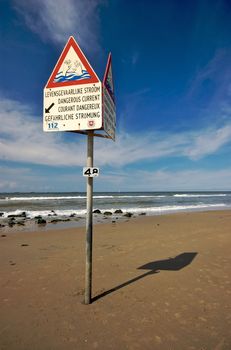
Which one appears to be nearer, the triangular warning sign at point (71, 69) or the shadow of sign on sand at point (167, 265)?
the triangular warning sign at point (71, 69)

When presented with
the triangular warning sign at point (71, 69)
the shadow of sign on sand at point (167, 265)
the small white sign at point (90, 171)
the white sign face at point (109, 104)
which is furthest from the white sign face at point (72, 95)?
the shadow of sign on sand at point (167, 265)

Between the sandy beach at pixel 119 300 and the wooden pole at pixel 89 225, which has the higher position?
the wooden pole at pixel 89 225

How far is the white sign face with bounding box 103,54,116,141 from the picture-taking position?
424 cm

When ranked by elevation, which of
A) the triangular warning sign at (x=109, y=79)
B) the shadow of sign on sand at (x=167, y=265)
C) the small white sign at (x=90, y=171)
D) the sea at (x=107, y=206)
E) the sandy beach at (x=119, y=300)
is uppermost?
the triangular warning sign at (x=109, y=79)

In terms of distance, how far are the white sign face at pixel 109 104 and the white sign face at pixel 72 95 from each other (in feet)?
0.60

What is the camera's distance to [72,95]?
425 cm

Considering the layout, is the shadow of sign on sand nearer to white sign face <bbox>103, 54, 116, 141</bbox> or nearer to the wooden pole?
the wooden pole

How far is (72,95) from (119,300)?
3630 mm

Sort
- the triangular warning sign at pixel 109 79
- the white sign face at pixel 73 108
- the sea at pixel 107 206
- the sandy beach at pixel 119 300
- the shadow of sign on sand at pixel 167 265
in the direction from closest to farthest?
the sandy beach at pixel 119 300 < the white sign face at pixel 73 108 < the triangular warning sign at pixel 109 79 < the shadow of sign on sand at pixel 167 265 < the sea at pixel 107 206

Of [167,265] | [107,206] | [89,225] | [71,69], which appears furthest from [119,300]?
[107,206]

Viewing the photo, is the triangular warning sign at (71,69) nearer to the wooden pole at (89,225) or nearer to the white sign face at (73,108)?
the white sign face at (73,108)

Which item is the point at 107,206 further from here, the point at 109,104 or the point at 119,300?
the point at 109,104

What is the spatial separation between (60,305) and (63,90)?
11.9ft

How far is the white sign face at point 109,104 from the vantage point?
424cm
